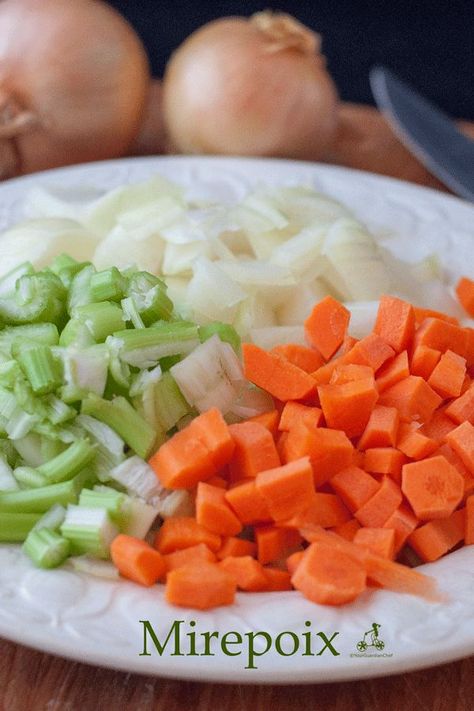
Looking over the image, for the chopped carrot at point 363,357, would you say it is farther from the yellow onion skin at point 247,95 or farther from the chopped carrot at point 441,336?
the yellow onion skin at point 247,95

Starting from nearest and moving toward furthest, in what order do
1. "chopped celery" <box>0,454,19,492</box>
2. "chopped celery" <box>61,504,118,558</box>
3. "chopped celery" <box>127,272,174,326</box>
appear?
"chopped celery" <box>61,504,118,558</box> < "chopped celery" <box>0,454,19,492</box> < "chopped celery" <box>127,272,174,326</box>

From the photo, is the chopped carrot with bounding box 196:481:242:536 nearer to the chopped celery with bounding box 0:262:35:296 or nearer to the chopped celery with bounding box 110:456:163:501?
the chopped celery with bounding box 110:456:163:501

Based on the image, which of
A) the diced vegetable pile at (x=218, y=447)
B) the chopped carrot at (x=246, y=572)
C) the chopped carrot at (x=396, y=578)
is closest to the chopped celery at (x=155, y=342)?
the diced vegetable pile at (x=218, y=447)

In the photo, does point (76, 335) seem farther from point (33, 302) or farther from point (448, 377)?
point (448, 377)

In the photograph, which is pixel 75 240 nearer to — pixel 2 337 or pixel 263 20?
pixel 2 337

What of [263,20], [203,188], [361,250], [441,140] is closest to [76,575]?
[361,250]

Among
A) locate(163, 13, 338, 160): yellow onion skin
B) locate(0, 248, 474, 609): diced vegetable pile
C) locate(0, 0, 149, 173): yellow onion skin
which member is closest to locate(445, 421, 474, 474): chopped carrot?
locate(0, 248, 474, 609): diced vegetable pile
